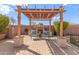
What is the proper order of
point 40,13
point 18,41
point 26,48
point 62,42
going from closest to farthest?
point 26,48
point 18,41
point 62,42
point 40,13

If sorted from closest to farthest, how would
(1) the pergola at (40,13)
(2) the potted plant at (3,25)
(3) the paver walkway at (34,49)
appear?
(3) the paver walkway at (34,49)
(1) the pergola at (40,13)
(2) the potted plant at (3,25)

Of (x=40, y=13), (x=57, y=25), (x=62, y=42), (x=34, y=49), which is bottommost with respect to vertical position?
(x=34, y=49)

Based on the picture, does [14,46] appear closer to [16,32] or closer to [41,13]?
[16,32]

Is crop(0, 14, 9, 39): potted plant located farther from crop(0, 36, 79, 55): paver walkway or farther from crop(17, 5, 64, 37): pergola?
crop(17, 5, 64, 37): pergola

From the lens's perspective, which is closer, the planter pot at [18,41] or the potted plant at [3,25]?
the planter pot at [18,41]

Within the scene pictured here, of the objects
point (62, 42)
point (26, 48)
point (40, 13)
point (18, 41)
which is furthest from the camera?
point (40, 13)

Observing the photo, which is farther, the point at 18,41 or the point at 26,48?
the point at 18,41

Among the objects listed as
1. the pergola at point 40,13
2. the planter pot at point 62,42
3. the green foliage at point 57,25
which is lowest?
the planter pot at point 62,42

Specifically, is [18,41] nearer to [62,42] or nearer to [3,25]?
[3,25]

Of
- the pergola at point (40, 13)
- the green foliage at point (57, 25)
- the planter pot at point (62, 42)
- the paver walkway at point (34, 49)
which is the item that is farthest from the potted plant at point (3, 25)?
Result: the planter pot at point (62, 42)

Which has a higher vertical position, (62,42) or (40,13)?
(40,13)

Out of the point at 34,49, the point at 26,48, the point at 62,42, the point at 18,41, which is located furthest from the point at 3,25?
the point at 62,42

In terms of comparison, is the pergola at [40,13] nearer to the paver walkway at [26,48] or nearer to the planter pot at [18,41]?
the planter pot at [18,41]

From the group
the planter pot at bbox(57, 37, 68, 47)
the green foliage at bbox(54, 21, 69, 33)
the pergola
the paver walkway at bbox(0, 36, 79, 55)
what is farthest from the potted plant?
the planter pot at bbox(57, 37, 68, 47)
